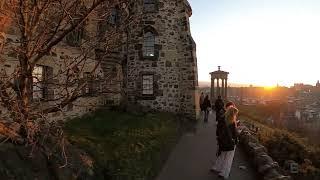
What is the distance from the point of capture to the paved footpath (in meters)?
12.4

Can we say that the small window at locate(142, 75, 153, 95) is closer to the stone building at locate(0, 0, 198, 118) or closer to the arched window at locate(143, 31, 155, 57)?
the stone building at locate(0, 0, 198, 118)

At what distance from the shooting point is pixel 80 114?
21.2 metres

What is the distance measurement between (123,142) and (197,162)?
273cm

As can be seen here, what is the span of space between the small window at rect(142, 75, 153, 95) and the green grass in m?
4.62

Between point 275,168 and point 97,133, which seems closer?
point 275,168

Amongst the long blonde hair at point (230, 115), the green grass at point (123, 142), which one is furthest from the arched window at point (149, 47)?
the long blonde hair at point (230, 115)

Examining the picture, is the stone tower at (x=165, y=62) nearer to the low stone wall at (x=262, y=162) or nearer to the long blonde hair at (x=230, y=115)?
the low stone wall at (x=262, y=162)

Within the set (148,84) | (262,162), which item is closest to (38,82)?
(262,162)

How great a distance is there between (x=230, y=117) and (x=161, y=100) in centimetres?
1417

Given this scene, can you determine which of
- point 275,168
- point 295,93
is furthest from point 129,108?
point 295,93

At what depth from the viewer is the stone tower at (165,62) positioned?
26203 mm

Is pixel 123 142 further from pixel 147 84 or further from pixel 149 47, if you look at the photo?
pixel 149 47

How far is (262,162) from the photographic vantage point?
12.8 metres

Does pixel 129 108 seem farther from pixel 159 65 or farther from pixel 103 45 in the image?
pixel 103 45
